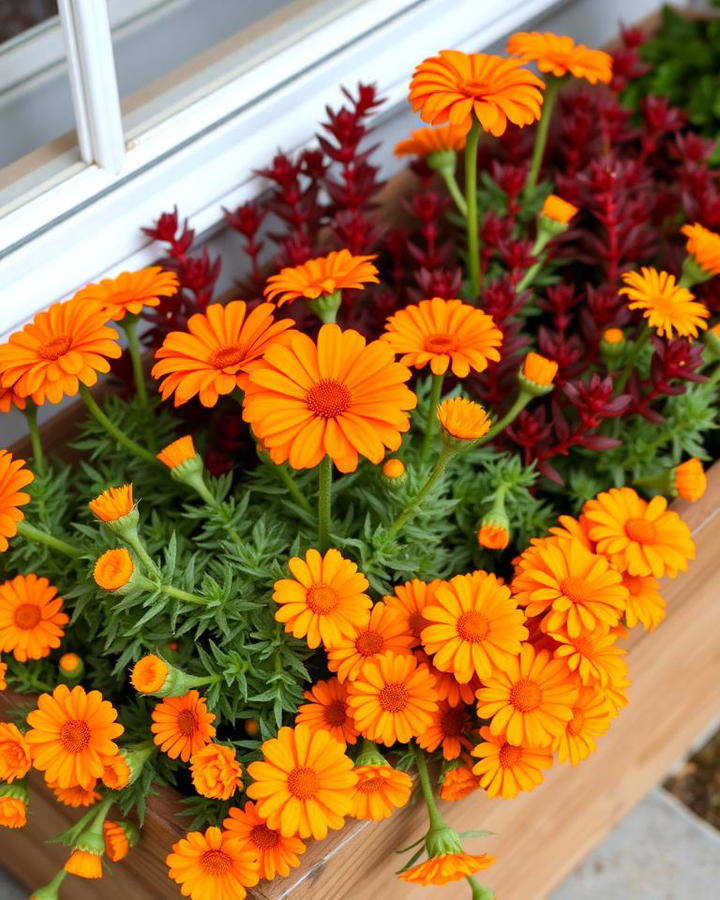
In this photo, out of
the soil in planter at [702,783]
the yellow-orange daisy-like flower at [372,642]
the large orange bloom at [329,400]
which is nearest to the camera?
the large orange bloom at [329,400]

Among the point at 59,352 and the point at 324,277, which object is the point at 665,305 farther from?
the point at 59,352

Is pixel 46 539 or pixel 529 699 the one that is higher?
pixel 46 539

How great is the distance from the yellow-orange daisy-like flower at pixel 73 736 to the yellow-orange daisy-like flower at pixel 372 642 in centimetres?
18

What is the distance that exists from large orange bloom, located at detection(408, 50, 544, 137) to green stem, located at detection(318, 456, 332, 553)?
1.03 ft

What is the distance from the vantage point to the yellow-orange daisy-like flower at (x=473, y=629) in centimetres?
86

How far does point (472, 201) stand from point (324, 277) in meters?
0.25

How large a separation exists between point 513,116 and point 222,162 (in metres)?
0.45

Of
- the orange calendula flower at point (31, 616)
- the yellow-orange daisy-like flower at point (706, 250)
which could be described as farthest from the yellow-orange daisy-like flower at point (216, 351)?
the yellow-orange daisy-like flower at point (706, 250)

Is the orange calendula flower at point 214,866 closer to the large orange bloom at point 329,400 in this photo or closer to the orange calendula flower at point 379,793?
the orange calendula flower at point 379,793

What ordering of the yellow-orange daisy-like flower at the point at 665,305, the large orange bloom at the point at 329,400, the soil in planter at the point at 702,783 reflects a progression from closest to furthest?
the large orange bloom at the point at 329,400 < the yellow-orange daisy-like flower at the point at 665,305 < the soil in planter at the point at 702,783

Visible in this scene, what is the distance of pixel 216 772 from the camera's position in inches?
32.5

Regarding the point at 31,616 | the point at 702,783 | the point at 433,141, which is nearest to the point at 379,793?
the point at 31,616

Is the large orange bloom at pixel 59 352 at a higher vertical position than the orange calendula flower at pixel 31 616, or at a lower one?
higher

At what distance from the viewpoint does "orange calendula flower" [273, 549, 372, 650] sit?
2.75 feet
